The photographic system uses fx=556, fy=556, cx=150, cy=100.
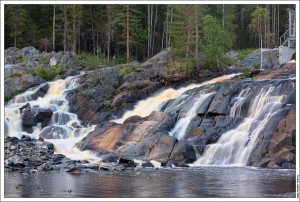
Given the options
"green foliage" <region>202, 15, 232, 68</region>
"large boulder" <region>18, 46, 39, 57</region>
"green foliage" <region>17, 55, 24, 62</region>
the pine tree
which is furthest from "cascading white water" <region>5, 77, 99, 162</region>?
the pine tree

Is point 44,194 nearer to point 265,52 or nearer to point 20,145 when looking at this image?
point 20,145

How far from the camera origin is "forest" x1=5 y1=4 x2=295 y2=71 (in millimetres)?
48812

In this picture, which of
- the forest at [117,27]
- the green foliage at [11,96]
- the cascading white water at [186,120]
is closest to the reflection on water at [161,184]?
the cascading white water at [186,120]

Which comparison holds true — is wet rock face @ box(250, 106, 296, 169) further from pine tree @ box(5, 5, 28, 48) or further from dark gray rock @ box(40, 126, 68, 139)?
pine tree @ box(5, 5, 28, 48)

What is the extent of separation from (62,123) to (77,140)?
3.58m

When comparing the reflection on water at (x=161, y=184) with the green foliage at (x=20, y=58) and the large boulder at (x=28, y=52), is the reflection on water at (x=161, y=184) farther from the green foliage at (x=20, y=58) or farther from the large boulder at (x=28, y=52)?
the large boulder at (x=28, y=52)

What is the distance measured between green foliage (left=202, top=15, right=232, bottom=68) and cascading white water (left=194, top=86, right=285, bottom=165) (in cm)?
1303

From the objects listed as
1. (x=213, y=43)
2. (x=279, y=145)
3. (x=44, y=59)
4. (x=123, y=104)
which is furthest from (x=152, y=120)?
(x=44, y=59)

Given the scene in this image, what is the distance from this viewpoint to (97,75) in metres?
37.3

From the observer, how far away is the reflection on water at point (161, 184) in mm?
14695

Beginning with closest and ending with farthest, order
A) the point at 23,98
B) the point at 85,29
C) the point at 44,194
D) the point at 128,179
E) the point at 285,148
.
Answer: the point at 44,194, the point at 128,179, the point at 285,148, the point at 23,98, the point at 85,29

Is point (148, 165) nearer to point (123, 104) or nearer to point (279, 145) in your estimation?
point (279, 145)

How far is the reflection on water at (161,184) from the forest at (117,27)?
72.5 feet

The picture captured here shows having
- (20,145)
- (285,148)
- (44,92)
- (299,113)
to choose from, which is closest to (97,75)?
(44,92)
